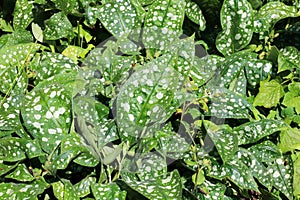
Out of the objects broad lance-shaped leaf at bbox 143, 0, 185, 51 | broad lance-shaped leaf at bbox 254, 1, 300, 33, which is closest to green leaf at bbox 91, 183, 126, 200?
broad lance-shaped leaf at bbox 143, 0, 185, 51

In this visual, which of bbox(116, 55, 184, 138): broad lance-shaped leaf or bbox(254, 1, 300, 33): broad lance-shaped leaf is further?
bbox(254, 1, 300, 33): broad lance-shaped leaf

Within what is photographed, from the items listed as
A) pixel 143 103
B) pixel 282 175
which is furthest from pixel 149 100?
pixel 282 175

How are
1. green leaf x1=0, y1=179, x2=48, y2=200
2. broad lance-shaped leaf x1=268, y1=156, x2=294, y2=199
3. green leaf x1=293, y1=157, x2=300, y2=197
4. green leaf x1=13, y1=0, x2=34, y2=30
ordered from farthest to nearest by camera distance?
green leaf x1=13, y1=0, x2=34, y2=30
green leaf x1=293, y1=157, x2=300, y2=197
broad lance-shaped leaf x1=268, y1=156, x2=294, y2=199
green leaf x1=0, y1=179, x2=48, y2=200

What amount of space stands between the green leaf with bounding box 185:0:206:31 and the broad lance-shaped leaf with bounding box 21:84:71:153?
0.70 meters

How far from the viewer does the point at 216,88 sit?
2158 mm

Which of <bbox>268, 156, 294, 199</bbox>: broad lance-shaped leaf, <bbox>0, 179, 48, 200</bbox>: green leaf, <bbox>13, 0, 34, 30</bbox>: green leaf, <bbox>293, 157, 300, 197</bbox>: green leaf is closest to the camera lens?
<bbox>0, 179, 48, 200</bbox>: green leaf

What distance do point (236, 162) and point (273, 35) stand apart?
74 cm

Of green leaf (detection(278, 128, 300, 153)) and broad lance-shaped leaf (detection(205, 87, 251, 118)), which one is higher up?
broad lance-shaped leaf (detection(205, 87, 251, 118))

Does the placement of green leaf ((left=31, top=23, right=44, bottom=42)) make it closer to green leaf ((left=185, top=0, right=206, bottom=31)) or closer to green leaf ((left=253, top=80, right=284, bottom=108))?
green leaf ((left=185, top=0, right=206, bottom=31))

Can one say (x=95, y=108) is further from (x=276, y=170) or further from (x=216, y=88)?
(x=276, y=170)

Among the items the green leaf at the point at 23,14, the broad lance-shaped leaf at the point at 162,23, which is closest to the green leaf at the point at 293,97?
the broad lance-shaped leaf at the point at 162,23

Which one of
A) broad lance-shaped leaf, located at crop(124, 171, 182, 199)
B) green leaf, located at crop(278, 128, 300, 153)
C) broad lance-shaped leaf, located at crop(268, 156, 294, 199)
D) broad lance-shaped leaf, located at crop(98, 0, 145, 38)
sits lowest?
broad lance-shaped leaf, located at crop(268, 156, 294, 199)

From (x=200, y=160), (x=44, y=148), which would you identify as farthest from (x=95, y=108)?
(x=200, y=160)

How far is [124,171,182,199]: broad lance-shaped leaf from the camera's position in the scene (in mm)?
1722
